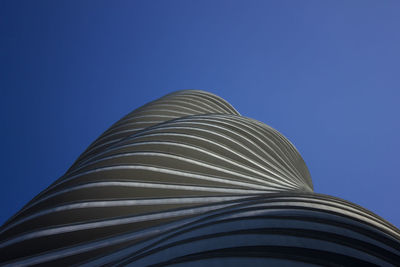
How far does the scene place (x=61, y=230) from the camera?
10.3 metres

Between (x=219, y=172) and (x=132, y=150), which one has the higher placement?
(x=132, y=150)

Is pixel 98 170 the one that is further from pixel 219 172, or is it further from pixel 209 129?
pixel 209 129

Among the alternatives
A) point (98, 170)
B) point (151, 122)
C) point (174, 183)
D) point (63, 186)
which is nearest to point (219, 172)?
point (174, 183)

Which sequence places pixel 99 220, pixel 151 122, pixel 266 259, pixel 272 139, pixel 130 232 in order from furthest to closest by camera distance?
pixel 151 122, pixel 272 139, pixel 99 220, pixel 130 232, pixel 266 259

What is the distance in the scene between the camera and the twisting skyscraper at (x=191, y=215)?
661cm

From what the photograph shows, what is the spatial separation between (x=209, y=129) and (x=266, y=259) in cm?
1498

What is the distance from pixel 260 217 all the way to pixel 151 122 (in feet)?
81.8

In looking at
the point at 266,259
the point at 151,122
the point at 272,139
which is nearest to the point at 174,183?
the point at 266,259

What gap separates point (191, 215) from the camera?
1052 centimetres

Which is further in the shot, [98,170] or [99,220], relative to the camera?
[98,170]

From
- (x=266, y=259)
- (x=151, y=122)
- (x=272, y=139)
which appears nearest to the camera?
(x=266, y=259)

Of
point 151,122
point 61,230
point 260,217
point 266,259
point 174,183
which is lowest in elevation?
A: point 266,259

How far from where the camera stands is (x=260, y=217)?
795cm

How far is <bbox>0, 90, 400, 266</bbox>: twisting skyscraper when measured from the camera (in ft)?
21.7
